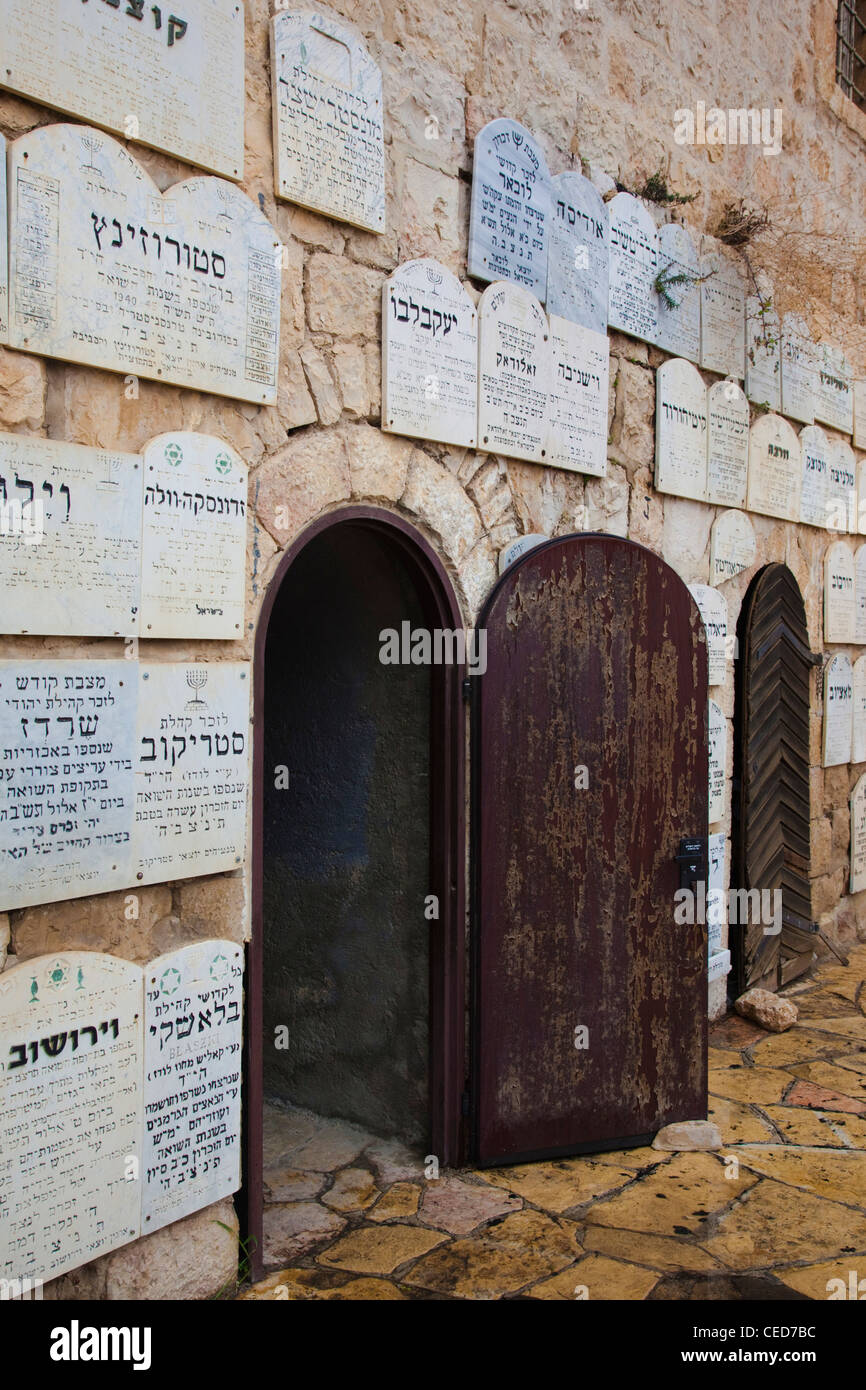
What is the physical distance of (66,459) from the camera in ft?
8.50

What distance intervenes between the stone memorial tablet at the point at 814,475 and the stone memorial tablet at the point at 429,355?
10.0 feet

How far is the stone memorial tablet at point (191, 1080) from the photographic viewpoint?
9.19 ft

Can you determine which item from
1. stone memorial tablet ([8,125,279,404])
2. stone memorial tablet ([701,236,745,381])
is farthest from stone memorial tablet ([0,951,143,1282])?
stone memorial tablet ([701,236,745,381])

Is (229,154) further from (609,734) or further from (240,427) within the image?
(609,734)

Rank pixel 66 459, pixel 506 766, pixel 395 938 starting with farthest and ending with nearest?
pixel 395 938
pixel 506 766
pixel 66 459

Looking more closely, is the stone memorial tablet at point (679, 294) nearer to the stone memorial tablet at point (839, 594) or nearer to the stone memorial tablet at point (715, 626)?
the stone memorial tablet at point (715, 626)

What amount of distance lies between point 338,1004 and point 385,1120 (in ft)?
1.55

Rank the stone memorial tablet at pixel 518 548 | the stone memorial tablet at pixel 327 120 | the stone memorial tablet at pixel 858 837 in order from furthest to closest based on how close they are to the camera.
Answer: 1. the stone memorial tablet at pixel 858 837
2. the stone memorial tablet at pixel 518 548
3. the stone memorial tablet at pixel 327 120

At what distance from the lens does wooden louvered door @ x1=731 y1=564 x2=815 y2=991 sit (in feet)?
18.4

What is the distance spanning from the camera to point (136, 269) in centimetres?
275

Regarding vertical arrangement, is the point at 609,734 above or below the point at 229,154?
below

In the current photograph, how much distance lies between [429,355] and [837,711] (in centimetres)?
410

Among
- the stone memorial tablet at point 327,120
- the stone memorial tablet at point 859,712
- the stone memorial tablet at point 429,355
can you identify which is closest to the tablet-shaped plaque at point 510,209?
Result: the stone memorial tablet at point 429,355
